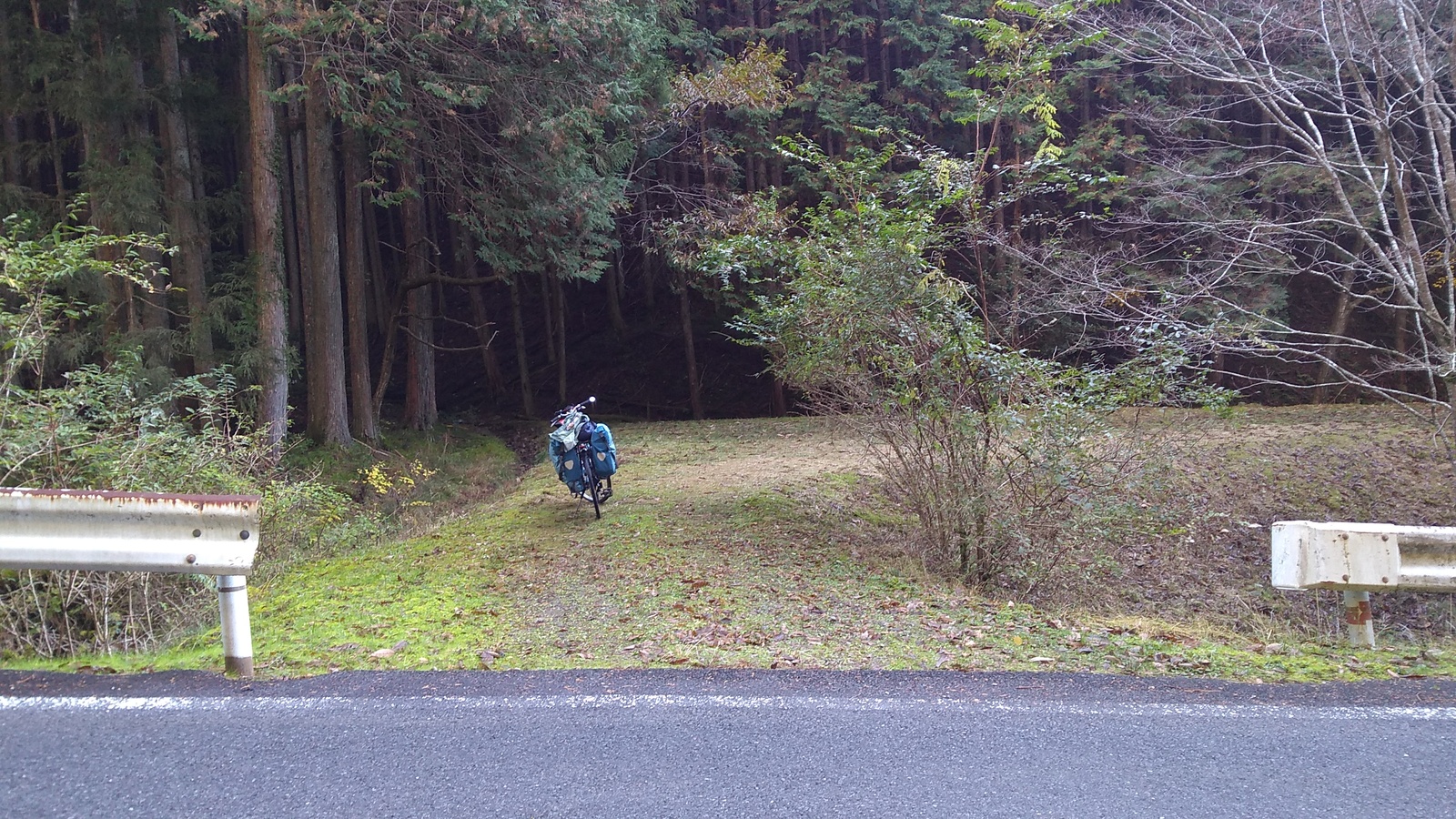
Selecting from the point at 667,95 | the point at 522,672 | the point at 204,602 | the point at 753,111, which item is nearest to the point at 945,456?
the point at 522,672

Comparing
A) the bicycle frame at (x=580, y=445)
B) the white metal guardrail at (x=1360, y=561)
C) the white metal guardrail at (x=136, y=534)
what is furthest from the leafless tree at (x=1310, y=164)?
the white metal guardrail at (x=136, y=534)

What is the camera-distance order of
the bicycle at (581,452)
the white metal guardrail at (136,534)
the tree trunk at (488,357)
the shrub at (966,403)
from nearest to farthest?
the white metal guardrail at (136,534), the shrub at (966,403), the bicycle at (581,452), the tree trunk at (488,357)

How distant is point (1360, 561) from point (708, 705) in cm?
368

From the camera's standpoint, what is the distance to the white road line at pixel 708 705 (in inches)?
140

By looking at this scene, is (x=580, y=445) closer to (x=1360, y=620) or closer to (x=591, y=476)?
(x=591, y=476)

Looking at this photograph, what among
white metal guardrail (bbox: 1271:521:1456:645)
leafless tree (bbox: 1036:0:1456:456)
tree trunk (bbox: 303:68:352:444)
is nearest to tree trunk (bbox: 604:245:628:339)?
tree trunk (bbox: 303:68:352:444)

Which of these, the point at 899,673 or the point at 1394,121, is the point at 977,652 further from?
the point at 1394,121

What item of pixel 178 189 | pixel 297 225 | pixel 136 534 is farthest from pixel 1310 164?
pixel 297 225

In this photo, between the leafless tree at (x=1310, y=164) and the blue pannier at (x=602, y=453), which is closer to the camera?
the leafless tree at (x=1310, y=164)

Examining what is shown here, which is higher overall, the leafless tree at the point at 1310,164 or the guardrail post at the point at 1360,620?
the leafless tree at the point at 1310,164

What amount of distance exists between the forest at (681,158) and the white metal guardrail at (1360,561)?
2.60 metres

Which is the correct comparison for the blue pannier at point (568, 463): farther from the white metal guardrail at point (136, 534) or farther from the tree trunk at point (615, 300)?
the tree trunk at point (615, 300)

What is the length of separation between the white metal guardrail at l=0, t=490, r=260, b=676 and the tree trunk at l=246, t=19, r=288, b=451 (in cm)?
982

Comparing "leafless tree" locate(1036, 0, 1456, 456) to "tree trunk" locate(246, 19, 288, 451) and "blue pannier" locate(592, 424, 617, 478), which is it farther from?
"tree trunk" locate(246, 19, 288, 451)
